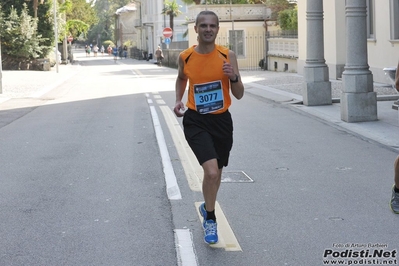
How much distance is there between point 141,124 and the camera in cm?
1577

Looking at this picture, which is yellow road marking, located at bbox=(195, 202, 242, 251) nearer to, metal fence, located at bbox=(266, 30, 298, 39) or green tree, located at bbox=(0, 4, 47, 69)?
metal fence, located at bbox=(266, 30, 298, 39)

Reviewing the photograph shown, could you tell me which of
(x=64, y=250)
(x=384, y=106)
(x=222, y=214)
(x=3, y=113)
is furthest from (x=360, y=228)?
(x=3, y=113)

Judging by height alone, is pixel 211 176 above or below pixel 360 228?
above

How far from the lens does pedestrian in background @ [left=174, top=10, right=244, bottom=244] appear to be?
6039mm

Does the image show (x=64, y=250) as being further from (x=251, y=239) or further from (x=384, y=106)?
(x=384, y=106)

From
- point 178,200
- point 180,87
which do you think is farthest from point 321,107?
point 180,87

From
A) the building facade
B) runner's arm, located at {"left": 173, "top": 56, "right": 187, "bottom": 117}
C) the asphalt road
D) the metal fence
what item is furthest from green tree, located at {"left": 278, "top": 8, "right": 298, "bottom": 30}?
runner's arm, located at {"left": 173, "top": 56, "right": 187, "bottom": 117}

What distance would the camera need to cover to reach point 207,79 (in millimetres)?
6129

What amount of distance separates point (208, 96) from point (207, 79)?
139 mm

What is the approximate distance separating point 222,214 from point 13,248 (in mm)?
2091

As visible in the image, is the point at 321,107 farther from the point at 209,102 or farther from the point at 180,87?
the point at 209,102

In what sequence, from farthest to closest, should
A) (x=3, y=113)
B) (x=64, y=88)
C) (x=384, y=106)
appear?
(x=64, y=88), (x=3, y=113), (x=384, y=106)

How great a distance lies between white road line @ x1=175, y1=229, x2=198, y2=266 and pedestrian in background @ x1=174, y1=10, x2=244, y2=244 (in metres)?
0.18

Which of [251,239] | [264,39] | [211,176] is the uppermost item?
[264,39]
